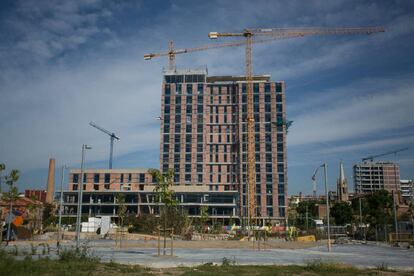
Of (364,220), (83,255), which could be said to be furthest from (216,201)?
(83,255)

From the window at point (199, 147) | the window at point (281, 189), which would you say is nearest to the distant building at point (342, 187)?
the window at point (281, 189)

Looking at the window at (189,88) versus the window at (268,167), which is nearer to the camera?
the window at (268,167)

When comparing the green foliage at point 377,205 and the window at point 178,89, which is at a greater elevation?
the window at point 178,89

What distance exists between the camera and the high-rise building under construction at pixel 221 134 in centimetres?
14538

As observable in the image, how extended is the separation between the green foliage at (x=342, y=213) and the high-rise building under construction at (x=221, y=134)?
27.7 meters

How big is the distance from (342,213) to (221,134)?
55533mm

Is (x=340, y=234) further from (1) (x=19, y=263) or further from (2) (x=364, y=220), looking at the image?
(1) (x=19, y=263)

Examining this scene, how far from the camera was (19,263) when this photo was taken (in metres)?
15.8

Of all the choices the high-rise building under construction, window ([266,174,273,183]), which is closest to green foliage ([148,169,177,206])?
the high-rise building under construction

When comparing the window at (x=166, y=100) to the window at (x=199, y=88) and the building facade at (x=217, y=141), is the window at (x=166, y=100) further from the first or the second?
the window at (x=199, y=88)

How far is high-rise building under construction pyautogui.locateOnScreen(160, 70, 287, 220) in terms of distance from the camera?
477 feet

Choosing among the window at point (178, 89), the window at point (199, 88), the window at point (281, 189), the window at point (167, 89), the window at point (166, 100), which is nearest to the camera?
the window at point (281, 189)

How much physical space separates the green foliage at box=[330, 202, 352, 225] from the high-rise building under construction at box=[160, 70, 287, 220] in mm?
27720

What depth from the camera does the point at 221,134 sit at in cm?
15225
